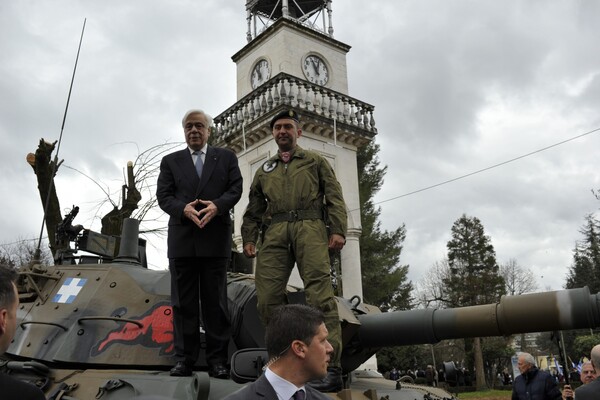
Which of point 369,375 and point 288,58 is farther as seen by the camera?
point 288,58

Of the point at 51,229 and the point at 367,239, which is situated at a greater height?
the point at 367,239

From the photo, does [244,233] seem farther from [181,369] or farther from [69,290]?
[69,290]

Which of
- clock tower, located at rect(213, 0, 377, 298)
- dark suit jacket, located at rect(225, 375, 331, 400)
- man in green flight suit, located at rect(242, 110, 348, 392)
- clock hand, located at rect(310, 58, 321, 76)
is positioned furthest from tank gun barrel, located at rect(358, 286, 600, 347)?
clock hand, located at rect(310, 58, 321, 76)

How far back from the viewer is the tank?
173 inches

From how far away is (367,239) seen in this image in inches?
1193

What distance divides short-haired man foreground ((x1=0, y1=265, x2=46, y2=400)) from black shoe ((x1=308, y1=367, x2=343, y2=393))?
8.24 feet

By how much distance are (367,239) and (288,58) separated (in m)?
12.4

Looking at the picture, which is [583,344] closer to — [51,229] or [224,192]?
[51,229]

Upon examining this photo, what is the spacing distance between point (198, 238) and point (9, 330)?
281 centimetres

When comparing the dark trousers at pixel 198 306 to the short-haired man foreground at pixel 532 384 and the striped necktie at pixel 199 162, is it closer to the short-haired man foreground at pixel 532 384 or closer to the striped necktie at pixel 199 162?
the striped necktie at pixel 199 162

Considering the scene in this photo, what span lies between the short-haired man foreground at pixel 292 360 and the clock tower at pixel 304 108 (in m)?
15.9

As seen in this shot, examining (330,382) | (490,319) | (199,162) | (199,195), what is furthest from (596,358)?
(199,162)

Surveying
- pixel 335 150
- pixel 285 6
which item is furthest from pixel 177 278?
pixel 285 6

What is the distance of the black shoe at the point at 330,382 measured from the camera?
173 inches
